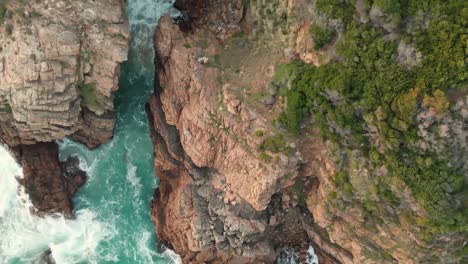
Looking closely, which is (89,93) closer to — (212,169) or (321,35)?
(212,169)

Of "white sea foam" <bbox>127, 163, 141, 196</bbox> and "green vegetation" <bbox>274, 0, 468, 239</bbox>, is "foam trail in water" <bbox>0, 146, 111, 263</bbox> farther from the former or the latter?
"green vegetation" <bbox>274, 0, 468, 239</bbox>

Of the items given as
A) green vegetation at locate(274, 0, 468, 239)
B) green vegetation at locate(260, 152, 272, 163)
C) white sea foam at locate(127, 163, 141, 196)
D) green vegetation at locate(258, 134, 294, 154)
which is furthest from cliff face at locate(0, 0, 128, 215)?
green vegetation at locate(274, 0, 468, 239)

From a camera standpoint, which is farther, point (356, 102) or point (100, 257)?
point (100, 257)

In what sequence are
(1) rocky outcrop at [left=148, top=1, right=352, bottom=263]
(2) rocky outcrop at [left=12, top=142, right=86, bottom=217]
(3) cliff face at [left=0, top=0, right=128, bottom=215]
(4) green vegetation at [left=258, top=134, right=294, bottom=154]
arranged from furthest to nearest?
(2) rocky outcrop at [left=12, top=142, right=86, bottom=217]
(1) rocky outcrop at [left=148, top=1, right=352, bottom=263]
(3) cliff face at [left=0, top=0, right=128, bottom=215]
(4) green vegetation at [left=258, top=134, right=294, bottom=154]

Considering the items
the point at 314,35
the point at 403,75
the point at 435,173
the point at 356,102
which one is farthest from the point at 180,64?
the point at 435,173

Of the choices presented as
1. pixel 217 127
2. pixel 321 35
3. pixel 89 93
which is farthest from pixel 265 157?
pixel 89 93

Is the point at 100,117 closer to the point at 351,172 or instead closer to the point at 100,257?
the point at 100,257
